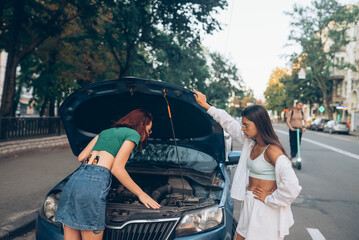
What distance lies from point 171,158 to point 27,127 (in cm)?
861

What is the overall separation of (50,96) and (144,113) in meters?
18.0

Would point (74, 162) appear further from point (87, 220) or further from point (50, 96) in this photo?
point (50, 96)

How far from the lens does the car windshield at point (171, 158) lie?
3.79 metres

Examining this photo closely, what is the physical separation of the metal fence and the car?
24.0 feet

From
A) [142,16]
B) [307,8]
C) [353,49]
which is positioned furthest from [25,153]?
[353,49]

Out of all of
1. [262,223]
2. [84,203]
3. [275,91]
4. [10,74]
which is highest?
[275,91]

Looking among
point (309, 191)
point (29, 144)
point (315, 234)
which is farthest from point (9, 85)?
point (315, 234)

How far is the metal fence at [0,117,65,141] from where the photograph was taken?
31.8 feet

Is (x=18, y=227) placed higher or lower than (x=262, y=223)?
lower

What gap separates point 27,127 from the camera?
35.3 feet

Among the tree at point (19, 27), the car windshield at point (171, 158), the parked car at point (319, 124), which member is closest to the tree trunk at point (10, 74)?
the tree at point (19, 27)

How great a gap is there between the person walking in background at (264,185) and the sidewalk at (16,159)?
289 centimetres

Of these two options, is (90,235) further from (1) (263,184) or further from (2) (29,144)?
(2) (29,144)

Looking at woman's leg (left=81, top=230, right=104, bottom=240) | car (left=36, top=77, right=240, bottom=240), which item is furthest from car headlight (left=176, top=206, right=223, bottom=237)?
woman's leg (left=81, top=230, right=104, bottom=240)
